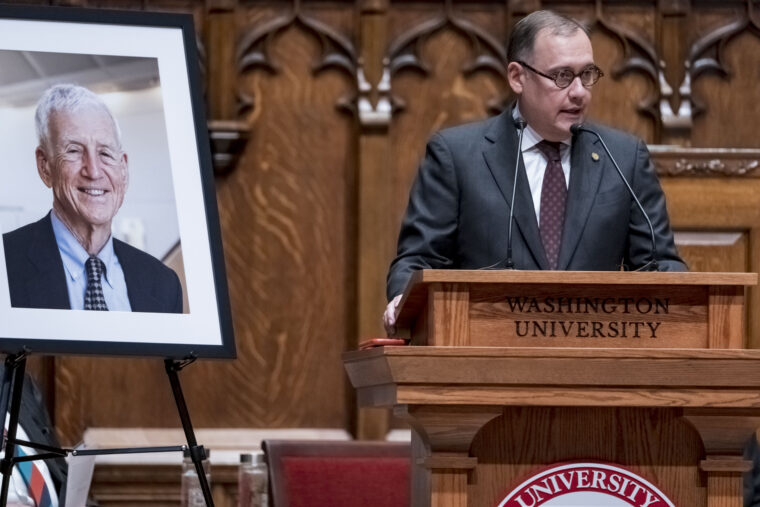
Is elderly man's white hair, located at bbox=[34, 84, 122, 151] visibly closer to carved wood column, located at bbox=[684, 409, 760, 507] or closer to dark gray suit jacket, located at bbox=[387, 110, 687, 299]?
dark gray suit jacket, located at bbox=[387, 110, 687, 299]

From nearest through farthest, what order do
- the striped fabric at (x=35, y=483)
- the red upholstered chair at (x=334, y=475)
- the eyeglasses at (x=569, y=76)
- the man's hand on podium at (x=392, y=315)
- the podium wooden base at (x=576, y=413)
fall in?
the podium wooden base at (x=576, y=413), the man's hand on podium at (x=392, y=315), the eyeglasses at (x=569, y=76), the striped fabric at (x=35, y=483), the red upholstered chair at (x=334, y=475)

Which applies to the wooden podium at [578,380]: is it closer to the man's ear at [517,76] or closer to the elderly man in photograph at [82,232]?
the elderly man in photograph at [82,232]

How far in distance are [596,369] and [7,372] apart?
1535 mm

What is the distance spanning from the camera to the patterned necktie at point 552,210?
3486mm

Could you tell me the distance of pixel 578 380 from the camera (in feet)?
8.32

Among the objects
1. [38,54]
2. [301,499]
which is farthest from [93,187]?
[301,499]

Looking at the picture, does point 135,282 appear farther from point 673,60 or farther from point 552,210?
point 673,60

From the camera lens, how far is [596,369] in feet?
8.32

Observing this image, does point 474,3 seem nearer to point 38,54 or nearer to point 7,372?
point 38,54

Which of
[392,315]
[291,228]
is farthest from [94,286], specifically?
[291,228]

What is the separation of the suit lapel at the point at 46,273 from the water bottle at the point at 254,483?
4.57 feet

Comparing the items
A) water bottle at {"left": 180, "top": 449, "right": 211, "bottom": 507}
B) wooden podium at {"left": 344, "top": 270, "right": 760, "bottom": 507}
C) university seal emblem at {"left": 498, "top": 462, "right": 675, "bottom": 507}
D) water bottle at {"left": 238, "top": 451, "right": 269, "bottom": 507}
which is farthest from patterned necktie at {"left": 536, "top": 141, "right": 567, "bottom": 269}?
water bottle at {"left": 180, "top": 449, "right": 211, "bottom": 507}

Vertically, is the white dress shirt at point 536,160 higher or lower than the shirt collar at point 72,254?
higher

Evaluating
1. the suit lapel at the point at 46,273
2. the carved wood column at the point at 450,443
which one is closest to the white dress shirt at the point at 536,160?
the carved wood column at the point at 450,443
